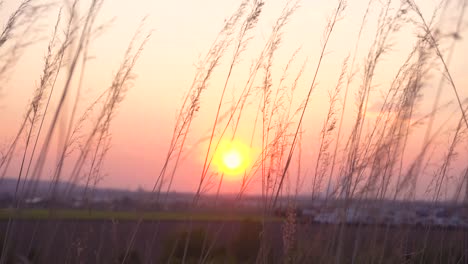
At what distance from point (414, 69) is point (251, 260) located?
4.97 feet

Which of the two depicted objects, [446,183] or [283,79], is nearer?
[283,79]

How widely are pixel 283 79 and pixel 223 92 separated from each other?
0.35 m

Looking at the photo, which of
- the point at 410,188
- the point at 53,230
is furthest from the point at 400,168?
the point at 53,230

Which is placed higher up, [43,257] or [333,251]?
[333,251]

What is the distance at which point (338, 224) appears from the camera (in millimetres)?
3340

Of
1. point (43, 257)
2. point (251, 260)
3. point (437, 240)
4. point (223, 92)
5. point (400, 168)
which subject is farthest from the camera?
point (437, 240)

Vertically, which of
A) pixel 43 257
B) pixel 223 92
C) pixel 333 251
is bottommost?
pixel 43 257

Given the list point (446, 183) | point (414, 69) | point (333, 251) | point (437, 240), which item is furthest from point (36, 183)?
point (437, 240)

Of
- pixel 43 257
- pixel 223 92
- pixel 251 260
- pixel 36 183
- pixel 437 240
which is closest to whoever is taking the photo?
pixel 36 183

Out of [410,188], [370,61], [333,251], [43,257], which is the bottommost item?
[43,257]

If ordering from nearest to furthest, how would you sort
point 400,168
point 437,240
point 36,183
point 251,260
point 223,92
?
point 36,183 < point 223,92 < point 400,168 < point 251,260 < point 437,240

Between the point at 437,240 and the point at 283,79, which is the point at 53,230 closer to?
the point at 283,79

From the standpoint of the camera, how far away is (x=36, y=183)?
303 cm

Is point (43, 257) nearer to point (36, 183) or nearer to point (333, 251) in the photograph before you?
point (36, 183)
